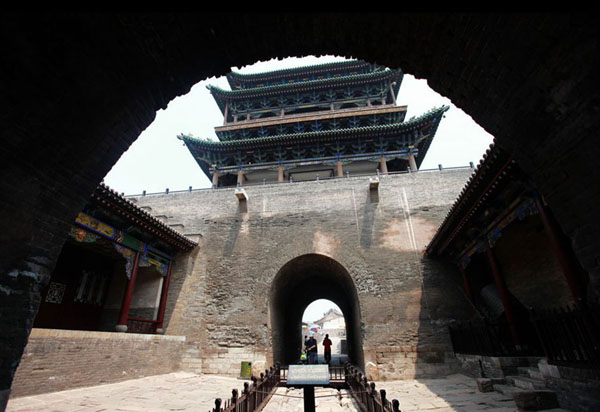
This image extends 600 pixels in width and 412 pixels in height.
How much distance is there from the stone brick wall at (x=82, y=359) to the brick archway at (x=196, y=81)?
374cm

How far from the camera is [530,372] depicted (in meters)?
5.21

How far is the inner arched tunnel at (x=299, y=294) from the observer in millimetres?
10375

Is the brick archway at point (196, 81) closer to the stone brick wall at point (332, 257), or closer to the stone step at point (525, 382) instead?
the stone step at point (525, 382)

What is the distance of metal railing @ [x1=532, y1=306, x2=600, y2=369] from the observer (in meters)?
3.79

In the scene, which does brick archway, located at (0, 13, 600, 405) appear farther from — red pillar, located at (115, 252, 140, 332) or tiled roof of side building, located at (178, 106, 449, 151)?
tiled roof of side building, located at (178, 106, 449, 151)

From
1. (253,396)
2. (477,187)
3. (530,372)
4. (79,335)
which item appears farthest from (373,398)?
(79,335)

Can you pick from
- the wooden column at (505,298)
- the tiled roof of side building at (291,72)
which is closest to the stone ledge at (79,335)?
the wooden column at (505,298)

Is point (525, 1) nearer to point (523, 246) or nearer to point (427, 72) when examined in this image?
point (427, 72)

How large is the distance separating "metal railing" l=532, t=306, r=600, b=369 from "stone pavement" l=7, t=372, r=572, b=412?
1063 mm

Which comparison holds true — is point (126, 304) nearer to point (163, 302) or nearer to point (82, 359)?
point (163, 302)

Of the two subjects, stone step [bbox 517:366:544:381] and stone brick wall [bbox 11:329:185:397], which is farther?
stone brick wall [bbox 11:329:185:397]

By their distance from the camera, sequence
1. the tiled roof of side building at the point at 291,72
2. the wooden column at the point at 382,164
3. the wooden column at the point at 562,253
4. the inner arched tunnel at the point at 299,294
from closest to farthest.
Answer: the wooden column at the point at 562,253, the inner arched tunnel at the point at 299,294, the wooden column at the point at 382,164, the tiled roof of side building at the point at 291,72

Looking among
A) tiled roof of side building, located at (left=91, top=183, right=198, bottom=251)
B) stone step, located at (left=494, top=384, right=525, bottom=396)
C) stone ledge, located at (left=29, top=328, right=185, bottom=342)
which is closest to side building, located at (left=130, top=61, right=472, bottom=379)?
tiled roof of side building, located at (left=91, top=183, right=198, bottom=251)

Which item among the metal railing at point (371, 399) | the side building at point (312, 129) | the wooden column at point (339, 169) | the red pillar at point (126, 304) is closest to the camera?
the metal railing at point (371, 399)
